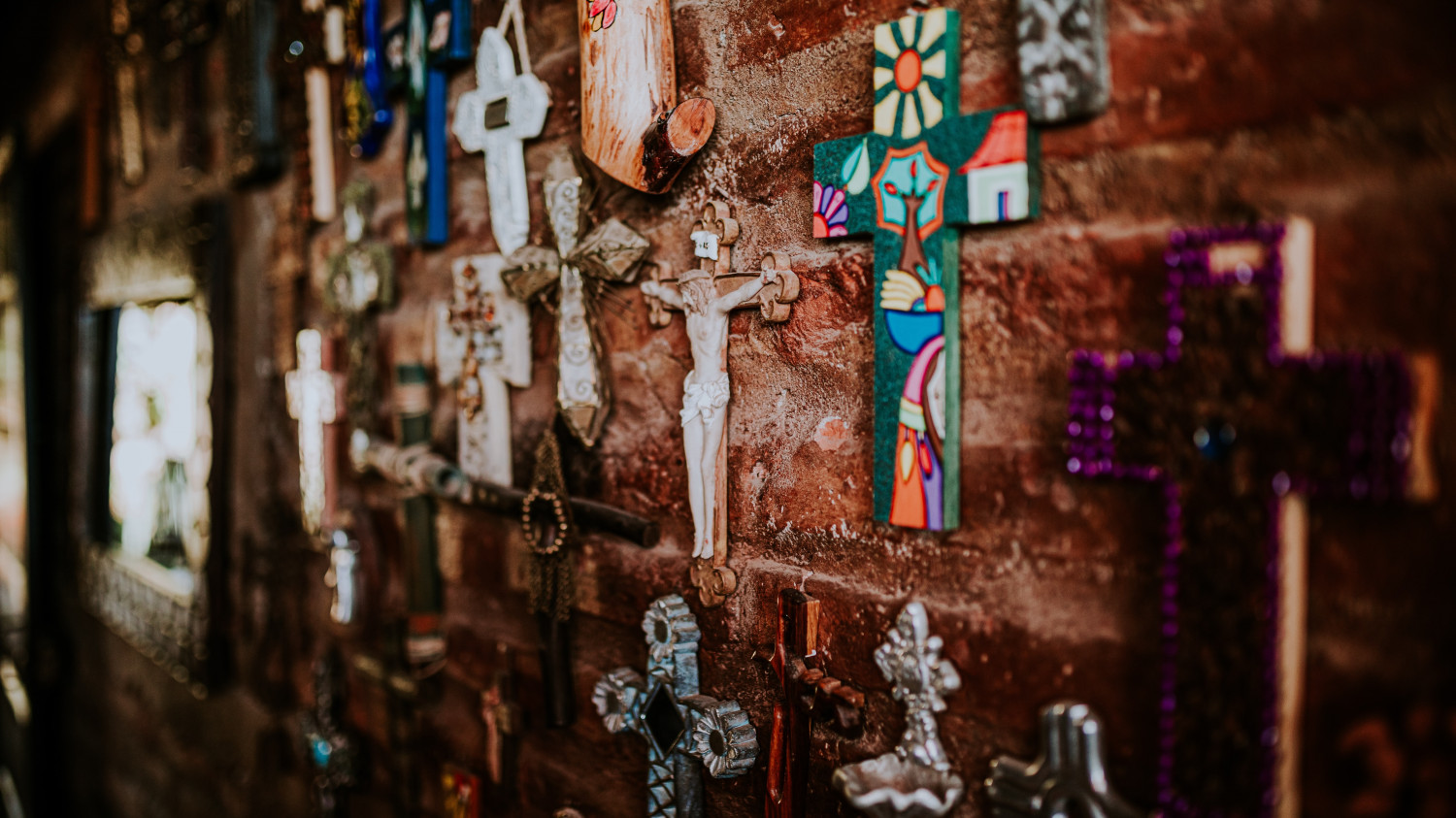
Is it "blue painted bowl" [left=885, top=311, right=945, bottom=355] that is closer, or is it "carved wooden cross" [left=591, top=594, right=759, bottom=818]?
"blue painted bowl" [left=885, top=311, right=945, bottom=355]

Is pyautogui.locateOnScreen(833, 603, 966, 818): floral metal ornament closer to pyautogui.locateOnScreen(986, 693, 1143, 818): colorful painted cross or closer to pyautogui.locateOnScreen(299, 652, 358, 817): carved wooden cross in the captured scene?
pyautogui.locateOnScreen(986, 693, 1143, 818): colorful painted cross

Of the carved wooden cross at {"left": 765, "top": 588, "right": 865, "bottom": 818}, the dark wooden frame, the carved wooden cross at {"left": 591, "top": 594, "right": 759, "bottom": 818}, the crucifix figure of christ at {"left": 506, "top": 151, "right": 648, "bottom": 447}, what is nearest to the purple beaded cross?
the carved wooden cross at {"left": 765, "top": 588, "right": 865, "bottom": 818}

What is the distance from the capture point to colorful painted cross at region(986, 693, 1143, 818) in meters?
0.80

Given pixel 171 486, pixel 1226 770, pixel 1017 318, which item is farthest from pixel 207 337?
pixel 1226 770

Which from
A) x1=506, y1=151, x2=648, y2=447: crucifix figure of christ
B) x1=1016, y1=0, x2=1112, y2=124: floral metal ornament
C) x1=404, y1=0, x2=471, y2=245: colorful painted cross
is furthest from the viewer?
x1=404, y1=0, x2=471, y2=245: colorful painted cross

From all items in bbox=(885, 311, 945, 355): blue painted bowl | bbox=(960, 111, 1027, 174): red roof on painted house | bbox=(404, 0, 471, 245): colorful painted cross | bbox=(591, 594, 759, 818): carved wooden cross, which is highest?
bbox=(404, 0, 471, 245): colorful painted cross

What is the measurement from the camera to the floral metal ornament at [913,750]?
0.90 m

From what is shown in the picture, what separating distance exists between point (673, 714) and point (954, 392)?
605 mm

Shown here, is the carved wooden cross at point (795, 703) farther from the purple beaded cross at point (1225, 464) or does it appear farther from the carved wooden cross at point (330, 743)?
the carved wooden cross at point (330, 743)

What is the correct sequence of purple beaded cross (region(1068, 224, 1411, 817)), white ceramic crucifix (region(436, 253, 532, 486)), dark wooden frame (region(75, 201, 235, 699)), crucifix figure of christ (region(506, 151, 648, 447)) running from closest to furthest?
purple beaded cross (region(1068, 224, 1411, 817)) → crucifix figure of christ (region(506, 151, 648, 447)) → white ceramic crucifix (region(436, 253, 532, 486)) → dark wooden frame (region(75, 201, 235, 699))

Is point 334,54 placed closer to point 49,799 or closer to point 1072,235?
→ point 1072,235

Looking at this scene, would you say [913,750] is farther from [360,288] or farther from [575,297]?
[360,288]

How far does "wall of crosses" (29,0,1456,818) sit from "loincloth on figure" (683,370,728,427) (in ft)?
0.10

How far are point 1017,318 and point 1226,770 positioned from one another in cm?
44
